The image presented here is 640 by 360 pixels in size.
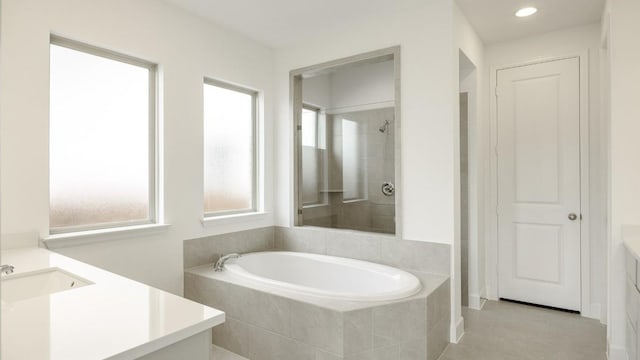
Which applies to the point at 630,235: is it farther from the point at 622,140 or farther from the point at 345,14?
the point at 345,14

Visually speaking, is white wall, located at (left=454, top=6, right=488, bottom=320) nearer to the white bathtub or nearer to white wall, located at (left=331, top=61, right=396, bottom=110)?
white wall, located at (left=331, top=61, right=396, bottom=110)

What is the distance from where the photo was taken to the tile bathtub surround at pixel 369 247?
106 inches

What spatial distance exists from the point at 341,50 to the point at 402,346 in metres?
2.37

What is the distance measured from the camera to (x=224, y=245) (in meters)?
3.10

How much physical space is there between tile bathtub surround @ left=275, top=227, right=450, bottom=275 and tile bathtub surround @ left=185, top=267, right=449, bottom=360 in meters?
0.18

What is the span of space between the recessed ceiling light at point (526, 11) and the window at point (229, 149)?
2.33 metres

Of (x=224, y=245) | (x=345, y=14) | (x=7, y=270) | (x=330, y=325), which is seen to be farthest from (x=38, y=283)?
(x=345, y=14)

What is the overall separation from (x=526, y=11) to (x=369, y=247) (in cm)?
221

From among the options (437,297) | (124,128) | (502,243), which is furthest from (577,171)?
(124,128)

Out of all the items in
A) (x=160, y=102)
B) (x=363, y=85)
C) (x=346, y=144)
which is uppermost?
(x=363, y=85)

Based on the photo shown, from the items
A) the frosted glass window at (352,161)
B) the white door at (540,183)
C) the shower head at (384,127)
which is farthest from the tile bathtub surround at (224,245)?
the white door at (540,183)

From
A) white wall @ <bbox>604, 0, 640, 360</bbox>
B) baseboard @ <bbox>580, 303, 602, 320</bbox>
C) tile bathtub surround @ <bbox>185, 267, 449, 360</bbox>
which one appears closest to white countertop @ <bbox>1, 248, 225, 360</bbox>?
tile bathtub surround @ <bbox>185, 267, 449, 360</bbox>

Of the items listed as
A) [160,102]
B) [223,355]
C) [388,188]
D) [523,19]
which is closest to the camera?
[223,355]

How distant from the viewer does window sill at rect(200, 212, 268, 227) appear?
9.73ft
